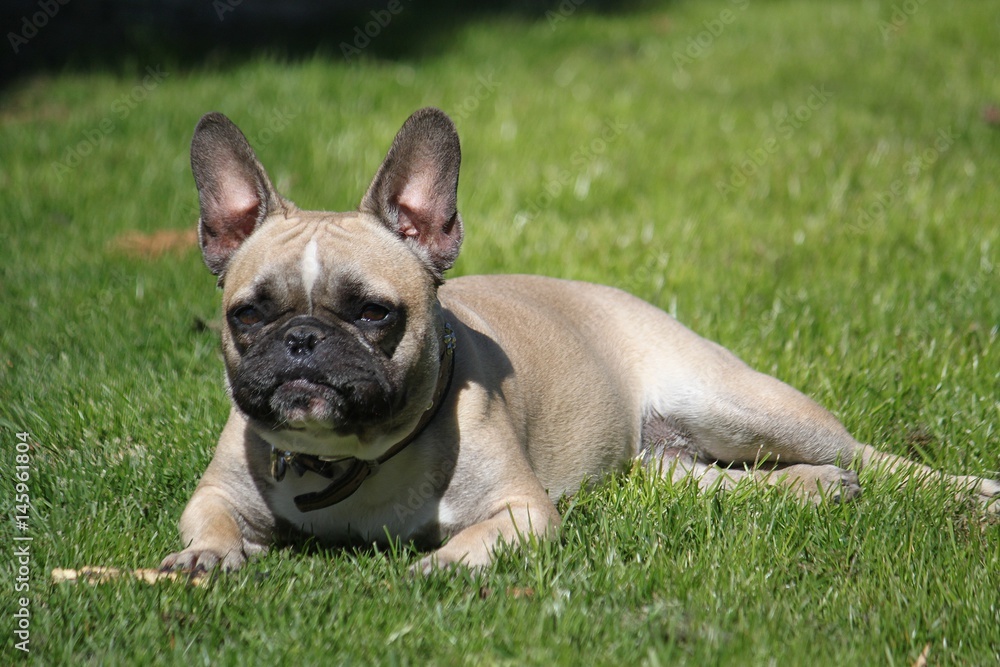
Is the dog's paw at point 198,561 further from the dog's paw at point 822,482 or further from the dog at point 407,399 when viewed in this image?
the dog's paw at point 822,482

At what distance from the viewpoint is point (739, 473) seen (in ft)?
13.4

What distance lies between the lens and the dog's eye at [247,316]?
3.26 m

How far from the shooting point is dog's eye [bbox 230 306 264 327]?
3.26 metres

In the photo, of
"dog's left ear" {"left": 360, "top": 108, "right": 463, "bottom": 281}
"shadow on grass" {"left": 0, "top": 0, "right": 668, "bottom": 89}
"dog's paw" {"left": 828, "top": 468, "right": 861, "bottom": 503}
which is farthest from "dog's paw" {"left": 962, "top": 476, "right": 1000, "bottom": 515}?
"shadow on grass" {"left": 0, "top": 0, "right": 668, "bottom": 89}

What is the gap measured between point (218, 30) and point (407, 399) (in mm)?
9202

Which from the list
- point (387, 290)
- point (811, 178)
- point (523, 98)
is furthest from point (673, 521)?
point (523, 98)

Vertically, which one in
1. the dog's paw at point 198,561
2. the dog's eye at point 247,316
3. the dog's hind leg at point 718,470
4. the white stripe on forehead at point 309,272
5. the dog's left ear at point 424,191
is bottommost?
the dog's hind leg at point 718,470

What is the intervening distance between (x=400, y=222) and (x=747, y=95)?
6258mm

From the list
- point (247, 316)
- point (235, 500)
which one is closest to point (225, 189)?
point (247, 316)

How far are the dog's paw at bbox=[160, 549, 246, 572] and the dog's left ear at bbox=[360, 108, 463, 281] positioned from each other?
1167 mm

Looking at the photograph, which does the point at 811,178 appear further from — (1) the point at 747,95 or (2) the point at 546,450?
(2) the point at 546,450

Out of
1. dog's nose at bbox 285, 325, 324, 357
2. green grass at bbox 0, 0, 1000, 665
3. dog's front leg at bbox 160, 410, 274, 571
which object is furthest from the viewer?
dog's front leg at bbox 160, 410, 274, 571

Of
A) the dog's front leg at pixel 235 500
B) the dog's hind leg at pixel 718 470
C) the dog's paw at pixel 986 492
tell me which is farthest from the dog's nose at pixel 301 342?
the dog's paw at pixel 986 492

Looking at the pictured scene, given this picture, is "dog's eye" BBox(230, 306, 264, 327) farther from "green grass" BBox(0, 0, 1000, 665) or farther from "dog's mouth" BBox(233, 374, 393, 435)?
"green grass" BBox(0, 0, 1000, 665)
